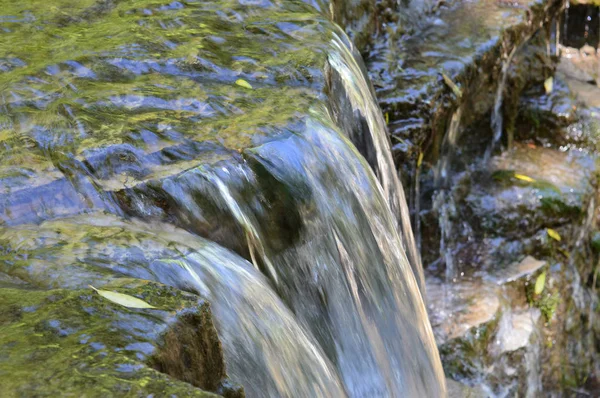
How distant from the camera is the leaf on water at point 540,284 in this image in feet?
17.5

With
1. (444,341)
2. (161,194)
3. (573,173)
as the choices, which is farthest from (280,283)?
(573,173)

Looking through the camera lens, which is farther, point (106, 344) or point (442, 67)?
point (442, 67)

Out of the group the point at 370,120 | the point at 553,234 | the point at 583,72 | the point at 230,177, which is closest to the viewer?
the point at 230,177

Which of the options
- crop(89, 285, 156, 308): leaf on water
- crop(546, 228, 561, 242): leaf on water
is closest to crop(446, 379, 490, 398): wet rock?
crop(546, 228, 561, 242): leaf on water

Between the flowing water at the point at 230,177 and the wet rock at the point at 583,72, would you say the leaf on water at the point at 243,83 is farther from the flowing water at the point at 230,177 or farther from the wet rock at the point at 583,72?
the wet rock at the point at 583,72

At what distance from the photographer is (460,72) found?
5199 mm

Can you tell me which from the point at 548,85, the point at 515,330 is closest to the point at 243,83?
the point at 515,330

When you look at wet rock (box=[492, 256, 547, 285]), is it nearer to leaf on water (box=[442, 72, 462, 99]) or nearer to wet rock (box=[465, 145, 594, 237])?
wet rock (box=[465, 145, 594, 237])

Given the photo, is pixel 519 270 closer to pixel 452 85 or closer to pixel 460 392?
pixel 452 85

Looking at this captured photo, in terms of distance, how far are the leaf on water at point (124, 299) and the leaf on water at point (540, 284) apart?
4.19m

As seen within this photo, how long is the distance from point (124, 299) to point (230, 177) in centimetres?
95

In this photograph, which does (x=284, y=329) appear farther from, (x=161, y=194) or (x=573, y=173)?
(x=573, y=173)

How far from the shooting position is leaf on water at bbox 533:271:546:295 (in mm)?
5344

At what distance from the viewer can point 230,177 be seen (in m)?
2.58
